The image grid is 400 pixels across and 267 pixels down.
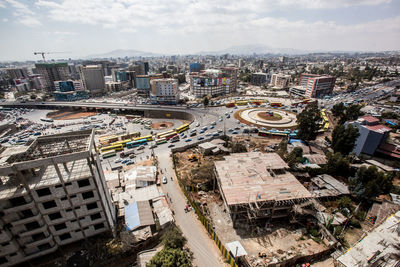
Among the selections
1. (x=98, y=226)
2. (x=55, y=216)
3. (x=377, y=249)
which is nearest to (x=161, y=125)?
(x=98, y=226)

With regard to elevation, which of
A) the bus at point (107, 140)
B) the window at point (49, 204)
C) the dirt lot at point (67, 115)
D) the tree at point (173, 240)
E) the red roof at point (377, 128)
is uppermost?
the window at point (49, 204)

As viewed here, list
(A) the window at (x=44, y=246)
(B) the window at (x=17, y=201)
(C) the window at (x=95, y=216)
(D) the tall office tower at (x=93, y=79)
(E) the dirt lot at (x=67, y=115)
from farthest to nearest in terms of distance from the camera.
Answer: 1. (D) the tall office tower at (x=93, y=79)
2. (E) the dirt lot at (x=67, y=115)
3. (C) the window at (x=95, y=216)
4. (A) the window at (x=44, y=246)
5. (B) the window at (x=17, y=201)

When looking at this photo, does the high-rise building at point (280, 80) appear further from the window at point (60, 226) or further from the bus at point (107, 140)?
the window at point (60, 226)

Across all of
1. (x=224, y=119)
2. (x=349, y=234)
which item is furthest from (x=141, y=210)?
(x=224, y=119)

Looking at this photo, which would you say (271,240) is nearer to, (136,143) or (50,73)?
(136,143)

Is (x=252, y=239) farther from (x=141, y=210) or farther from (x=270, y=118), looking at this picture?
(x=270, y=118)

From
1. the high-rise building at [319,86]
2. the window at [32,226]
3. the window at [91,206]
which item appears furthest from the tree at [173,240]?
the high-rise building at [319,86]

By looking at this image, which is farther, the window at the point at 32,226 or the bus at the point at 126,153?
the bus at the point at 126,153
